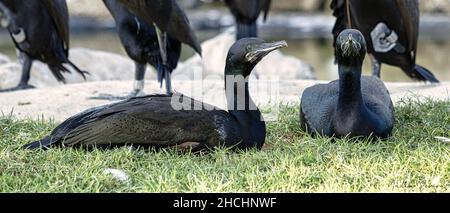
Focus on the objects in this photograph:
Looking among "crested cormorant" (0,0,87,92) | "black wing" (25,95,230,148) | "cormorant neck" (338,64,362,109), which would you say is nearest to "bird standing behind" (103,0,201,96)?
"crested cormorant" (0,0,87,92)

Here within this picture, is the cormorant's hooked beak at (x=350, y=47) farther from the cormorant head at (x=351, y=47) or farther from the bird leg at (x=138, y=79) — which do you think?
the bird leg at (x=138, y=79)

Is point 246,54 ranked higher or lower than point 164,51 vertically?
higher

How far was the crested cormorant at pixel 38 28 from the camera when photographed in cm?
739

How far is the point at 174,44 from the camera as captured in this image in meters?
7.04

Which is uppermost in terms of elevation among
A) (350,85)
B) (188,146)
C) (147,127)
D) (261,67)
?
(350,85)

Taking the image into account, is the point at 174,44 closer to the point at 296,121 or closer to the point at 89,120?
the point at 296,121

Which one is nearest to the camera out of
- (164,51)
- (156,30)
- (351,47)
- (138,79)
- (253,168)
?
(253,168)

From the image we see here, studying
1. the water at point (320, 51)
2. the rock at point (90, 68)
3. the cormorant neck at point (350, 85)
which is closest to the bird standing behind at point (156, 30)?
the cormorant neck at point (350, 85)

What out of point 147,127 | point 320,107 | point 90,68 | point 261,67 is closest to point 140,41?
point 320,107

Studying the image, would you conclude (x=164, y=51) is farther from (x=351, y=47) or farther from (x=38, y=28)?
(x=351, y=47)

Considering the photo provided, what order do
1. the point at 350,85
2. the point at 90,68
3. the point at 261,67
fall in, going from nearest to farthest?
the point at 350,85 < the point at 90,68 < the point at 261,67

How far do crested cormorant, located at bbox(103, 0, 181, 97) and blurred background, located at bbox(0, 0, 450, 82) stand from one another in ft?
19.9

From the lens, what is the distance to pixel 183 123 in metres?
4.34

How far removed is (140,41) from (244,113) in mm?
2653
